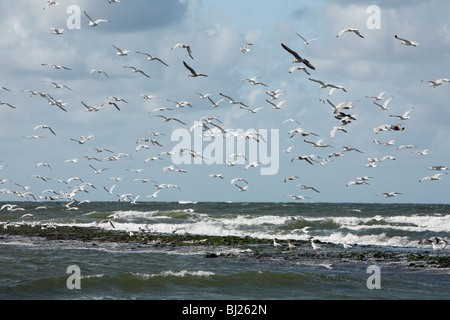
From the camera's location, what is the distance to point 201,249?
30.6 metres

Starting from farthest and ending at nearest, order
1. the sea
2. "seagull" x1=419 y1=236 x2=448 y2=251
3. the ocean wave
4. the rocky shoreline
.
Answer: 1. "seagull" x1=419 y1=236 x2=448 y2=251
2. the rocky shoreline
3. the ocean wave
4. the sea

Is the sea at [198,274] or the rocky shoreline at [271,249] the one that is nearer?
the sea at [198,274]

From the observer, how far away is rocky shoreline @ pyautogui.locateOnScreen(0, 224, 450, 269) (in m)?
26.2

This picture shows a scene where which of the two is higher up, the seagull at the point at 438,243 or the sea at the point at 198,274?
the seagull at the point at 438,243

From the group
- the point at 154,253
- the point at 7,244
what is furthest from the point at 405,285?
the point at 7,244

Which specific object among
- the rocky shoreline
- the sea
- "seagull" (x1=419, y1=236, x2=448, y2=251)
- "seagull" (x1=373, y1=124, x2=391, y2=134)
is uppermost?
"seagull" (x1=373, y1=124, x2=391, y2=134)

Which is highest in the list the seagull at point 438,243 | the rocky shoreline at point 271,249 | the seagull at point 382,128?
the seagull at point 382,128

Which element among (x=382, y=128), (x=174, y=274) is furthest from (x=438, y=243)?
(x=174, y=274)

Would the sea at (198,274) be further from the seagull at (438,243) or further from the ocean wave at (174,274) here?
the seagull at (438,243)

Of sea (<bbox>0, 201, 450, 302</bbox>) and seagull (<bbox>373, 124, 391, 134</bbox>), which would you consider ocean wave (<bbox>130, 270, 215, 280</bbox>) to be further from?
seagull (<bbox>373, 124, 391, 134</bbox>)

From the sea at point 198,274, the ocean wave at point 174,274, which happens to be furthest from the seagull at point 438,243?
the ocean wave at point 174,274

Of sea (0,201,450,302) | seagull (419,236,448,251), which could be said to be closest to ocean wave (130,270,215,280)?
sea (0,201,450,302)

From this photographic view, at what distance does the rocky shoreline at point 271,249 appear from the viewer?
→ 26.2m
